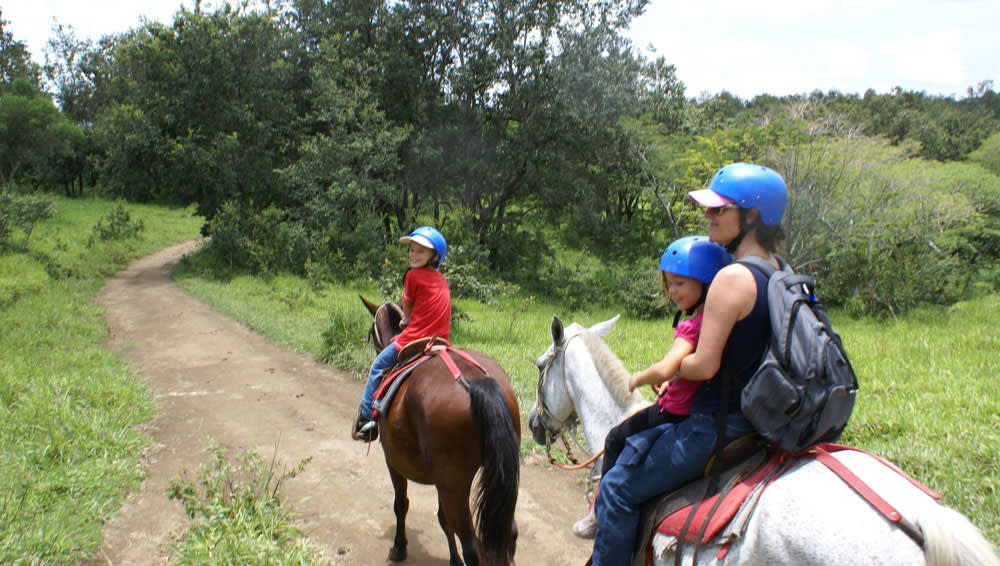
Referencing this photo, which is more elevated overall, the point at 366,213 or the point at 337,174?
the point at 337,174

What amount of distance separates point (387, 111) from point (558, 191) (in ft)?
21.3

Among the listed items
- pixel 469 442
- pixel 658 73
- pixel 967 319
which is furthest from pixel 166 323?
pixel 658 73

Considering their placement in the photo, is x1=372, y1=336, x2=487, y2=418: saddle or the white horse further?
x1=372, y1=336, x2=487, y2=418: saddle

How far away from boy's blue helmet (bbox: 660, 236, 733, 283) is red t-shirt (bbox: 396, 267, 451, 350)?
95.4 inches

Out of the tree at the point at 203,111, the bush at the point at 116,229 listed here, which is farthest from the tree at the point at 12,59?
the tree at the point at 203,111

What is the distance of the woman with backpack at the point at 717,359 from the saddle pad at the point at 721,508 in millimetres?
131

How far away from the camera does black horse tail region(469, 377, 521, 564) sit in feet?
11.8

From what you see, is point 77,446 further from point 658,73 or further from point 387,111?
point 658,73

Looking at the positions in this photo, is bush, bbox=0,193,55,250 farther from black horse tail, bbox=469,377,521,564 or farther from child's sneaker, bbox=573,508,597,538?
child's sneaker, bbox=573,508,597,538

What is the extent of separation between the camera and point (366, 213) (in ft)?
62.4

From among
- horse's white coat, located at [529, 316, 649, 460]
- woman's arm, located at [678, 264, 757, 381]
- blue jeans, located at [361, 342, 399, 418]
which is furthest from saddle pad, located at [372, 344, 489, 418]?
woman's arm, located at [678, 264, 757, 381]

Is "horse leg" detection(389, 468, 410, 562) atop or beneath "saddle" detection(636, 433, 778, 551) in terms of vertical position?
beneath

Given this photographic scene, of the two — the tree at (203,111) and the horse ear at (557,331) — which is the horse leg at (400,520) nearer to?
the horse ear at (557,331)

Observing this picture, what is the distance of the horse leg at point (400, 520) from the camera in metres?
4.48
